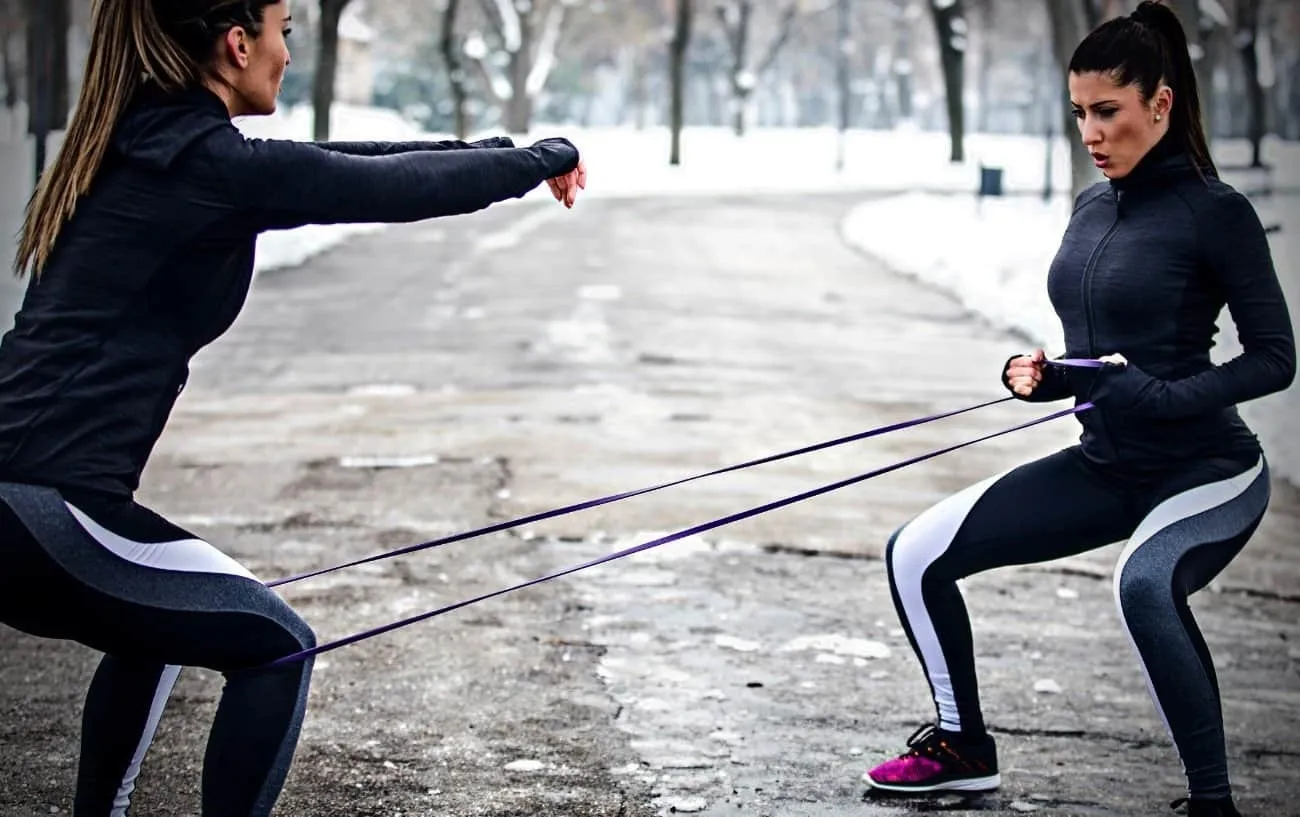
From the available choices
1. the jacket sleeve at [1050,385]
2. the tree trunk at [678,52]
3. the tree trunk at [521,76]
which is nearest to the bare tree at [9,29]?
the tree trunk at [521,76]

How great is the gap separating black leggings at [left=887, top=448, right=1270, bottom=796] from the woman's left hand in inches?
55.4

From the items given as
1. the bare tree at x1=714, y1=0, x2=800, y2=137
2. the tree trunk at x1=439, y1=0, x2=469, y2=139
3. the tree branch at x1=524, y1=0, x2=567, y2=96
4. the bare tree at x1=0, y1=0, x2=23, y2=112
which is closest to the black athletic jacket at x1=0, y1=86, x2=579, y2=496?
the tree trunk at x1=439, y1=0, x2=469, y2=139

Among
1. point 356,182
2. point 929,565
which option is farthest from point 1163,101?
point 356,182

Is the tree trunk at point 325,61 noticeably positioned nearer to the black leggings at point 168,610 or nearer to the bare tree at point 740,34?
the black leggings at point 168,610

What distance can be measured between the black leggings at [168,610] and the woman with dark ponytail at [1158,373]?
196 centimetres

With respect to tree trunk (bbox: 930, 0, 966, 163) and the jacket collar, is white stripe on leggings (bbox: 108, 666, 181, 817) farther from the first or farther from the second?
tree trunk (bbox: 930, 0, 966, 163)

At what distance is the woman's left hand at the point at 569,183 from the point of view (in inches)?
150

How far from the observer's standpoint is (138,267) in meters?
3.20

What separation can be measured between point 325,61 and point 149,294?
3464 centimetres

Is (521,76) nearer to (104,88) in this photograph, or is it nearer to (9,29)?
(9,29)

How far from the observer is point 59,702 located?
5797 mm

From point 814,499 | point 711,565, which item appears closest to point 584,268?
point 814,499

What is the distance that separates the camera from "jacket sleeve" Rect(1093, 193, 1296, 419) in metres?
4.27

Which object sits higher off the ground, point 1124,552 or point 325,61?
point 325,61
